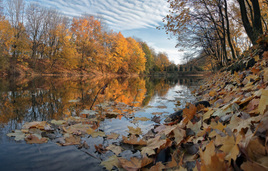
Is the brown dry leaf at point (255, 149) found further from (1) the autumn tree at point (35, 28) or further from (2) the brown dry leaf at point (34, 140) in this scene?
(1) the autumn tree at point (35, 28)

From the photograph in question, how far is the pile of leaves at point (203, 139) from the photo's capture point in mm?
795

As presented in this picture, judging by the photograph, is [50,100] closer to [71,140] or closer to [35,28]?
[71,140]

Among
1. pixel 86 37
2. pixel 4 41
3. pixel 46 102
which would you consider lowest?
pixel 46 102

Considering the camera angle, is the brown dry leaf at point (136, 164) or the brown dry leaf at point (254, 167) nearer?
the brown dry leaf at point (254, 167)

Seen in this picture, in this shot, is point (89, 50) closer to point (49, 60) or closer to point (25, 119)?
point (49, 60)

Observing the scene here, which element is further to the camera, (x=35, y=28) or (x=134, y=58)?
(x=134, y=58)

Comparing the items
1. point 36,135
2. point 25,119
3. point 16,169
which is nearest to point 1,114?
point 25,119

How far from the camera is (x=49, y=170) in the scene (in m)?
1.49

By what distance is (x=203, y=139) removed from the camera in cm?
140

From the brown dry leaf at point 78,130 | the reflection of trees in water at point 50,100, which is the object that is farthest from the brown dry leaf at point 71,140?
the reflection of trees in water at point 50,100

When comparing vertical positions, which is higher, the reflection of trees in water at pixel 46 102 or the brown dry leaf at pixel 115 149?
the reflection of trees in water at pixel 46 102

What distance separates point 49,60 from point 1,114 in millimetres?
26093

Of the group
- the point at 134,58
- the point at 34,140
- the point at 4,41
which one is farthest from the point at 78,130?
the point at 134,58

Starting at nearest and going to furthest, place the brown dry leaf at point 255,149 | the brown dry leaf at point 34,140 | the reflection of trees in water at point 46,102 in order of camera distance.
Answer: the brown dry leaf at point 255,149 → the brown dry leaf at point 34,140 → the reflection of trees in water at point 46,102
